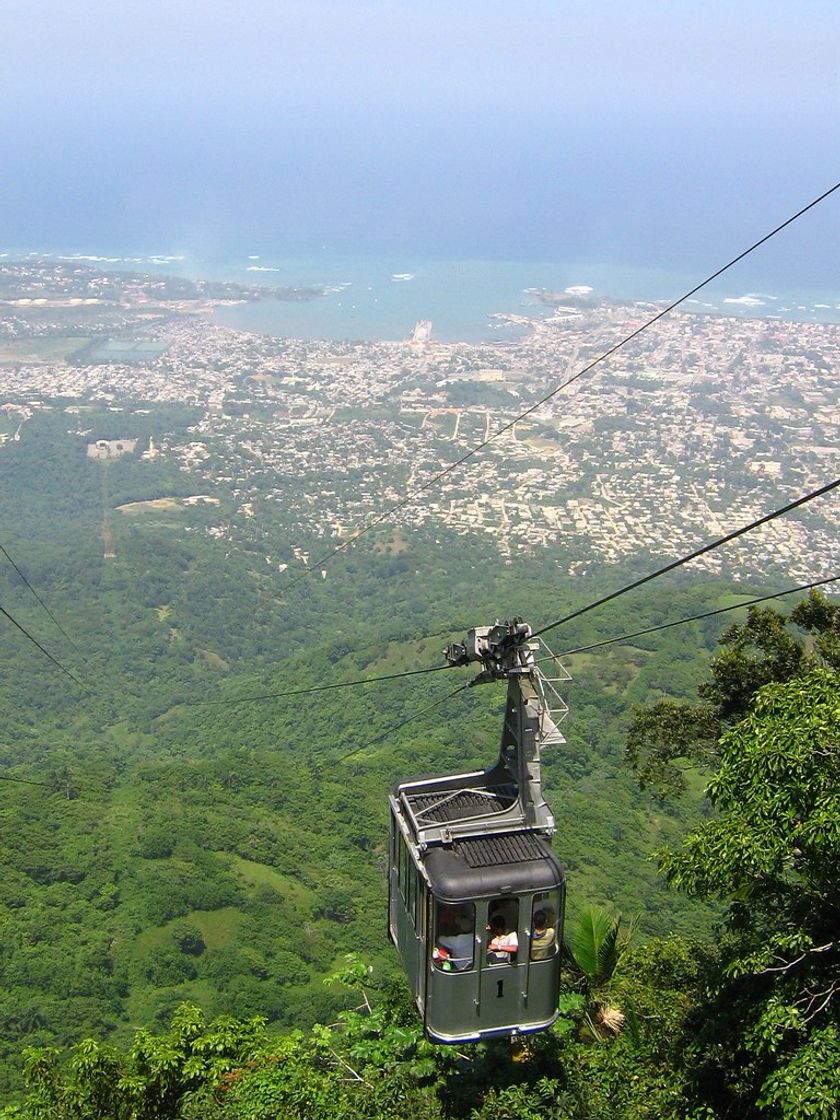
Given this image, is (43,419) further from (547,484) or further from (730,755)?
(730,755)

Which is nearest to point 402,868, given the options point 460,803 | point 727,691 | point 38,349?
point 460,803

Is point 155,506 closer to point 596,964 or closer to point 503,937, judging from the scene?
point 596,964

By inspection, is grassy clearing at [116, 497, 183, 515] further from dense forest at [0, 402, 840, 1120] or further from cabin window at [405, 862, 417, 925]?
cabin window at [405, 862, 417, 925]

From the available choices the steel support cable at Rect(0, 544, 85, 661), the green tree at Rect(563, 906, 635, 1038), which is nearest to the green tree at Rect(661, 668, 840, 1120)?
the green tree at Rect(563, 906, 635, 1038)

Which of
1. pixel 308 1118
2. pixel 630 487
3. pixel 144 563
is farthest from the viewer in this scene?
pixel 630 487

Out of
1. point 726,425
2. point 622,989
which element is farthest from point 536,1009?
point 726,425
